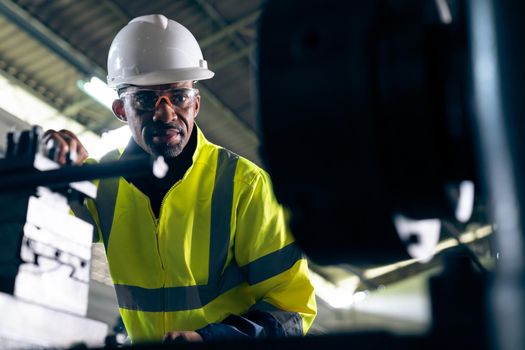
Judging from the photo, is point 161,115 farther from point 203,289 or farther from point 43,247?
point 43,247

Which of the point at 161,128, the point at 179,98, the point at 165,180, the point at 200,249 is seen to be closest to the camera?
the point at 200,249

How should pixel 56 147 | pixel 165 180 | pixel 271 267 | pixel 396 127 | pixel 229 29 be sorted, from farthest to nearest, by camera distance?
pixel 229 29 → pixel 165 180 → pixel 271 267 → pixel 56 147 → pixel 396 127

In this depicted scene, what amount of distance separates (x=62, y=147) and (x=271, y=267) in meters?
0.78

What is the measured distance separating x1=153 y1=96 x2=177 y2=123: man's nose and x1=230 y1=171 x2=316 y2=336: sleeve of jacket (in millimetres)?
442

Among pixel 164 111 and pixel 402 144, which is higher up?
pixel 164 111

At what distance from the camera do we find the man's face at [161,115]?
2.30 meters

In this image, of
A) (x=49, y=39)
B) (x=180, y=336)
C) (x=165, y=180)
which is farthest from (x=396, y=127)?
(x=49, y=39)

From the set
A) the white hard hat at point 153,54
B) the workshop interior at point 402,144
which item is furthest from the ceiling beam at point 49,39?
the workshop interior at point 402,144

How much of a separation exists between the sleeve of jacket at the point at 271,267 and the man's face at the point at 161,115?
36 centimetres

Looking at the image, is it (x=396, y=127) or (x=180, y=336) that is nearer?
(x=396, y=127)

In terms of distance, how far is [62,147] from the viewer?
1.27 meters

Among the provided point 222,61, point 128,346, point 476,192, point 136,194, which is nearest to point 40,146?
point 128,346

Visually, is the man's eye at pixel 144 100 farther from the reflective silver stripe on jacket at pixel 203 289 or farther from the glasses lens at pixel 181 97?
the reflective silver stripe on jacket at pixel 203 289

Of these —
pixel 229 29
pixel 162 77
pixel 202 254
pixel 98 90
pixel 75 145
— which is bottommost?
pixel 202 254
